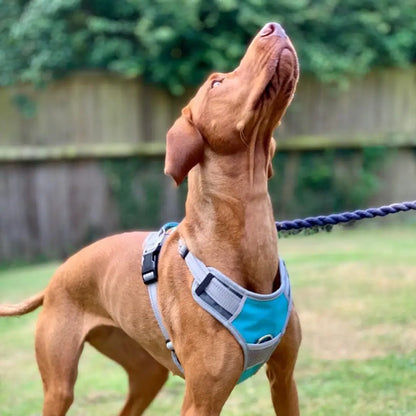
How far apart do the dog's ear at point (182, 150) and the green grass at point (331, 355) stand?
2.27 m

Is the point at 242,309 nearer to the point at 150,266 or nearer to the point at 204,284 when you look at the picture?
the point at 204,284

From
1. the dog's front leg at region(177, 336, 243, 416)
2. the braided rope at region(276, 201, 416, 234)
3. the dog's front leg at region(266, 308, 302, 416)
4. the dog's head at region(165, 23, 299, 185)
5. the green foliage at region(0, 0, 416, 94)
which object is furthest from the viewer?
the green foliage at region(0, 0, 416, 94)

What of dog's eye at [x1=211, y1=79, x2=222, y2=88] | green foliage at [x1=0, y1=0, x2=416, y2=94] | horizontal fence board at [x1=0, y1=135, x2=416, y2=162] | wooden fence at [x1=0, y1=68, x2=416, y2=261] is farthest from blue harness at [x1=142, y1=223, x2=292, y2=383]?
wooden fence at [x1=0, y1=68, x2=416, y2=261]

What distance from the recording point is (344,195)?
12.0 meters

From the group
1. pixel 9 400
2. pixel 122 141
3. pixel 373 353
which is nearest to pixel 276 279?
pixel 373 353

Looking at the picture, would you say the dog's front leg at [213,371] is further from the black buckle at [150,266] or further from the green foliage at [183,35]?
the green foliage at [183,35]

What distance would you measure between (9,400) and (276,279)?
316 cm

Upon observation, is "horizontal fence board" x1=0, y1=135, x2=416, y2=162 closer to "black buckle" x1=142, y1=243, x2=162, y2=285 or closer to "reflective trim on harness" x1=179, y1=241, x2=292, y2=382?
"black buckle" x1=142, y1=243, x2=162, y2=285

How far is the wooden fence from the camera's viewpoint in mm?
11297

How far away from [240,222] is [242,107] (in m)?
0.46

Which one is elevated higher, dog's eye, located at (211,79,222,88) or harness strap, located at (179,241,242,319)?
dog's eye, located at (211,79,222,88)

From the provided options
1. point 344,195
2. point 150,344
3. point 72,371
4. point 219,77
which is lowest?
point 344,195

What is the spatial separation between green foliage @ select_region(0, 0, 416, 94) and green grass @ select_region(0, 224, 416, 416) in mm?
3854

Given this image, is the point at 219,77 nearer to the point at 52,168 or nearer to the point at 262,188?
the point at 262,188
